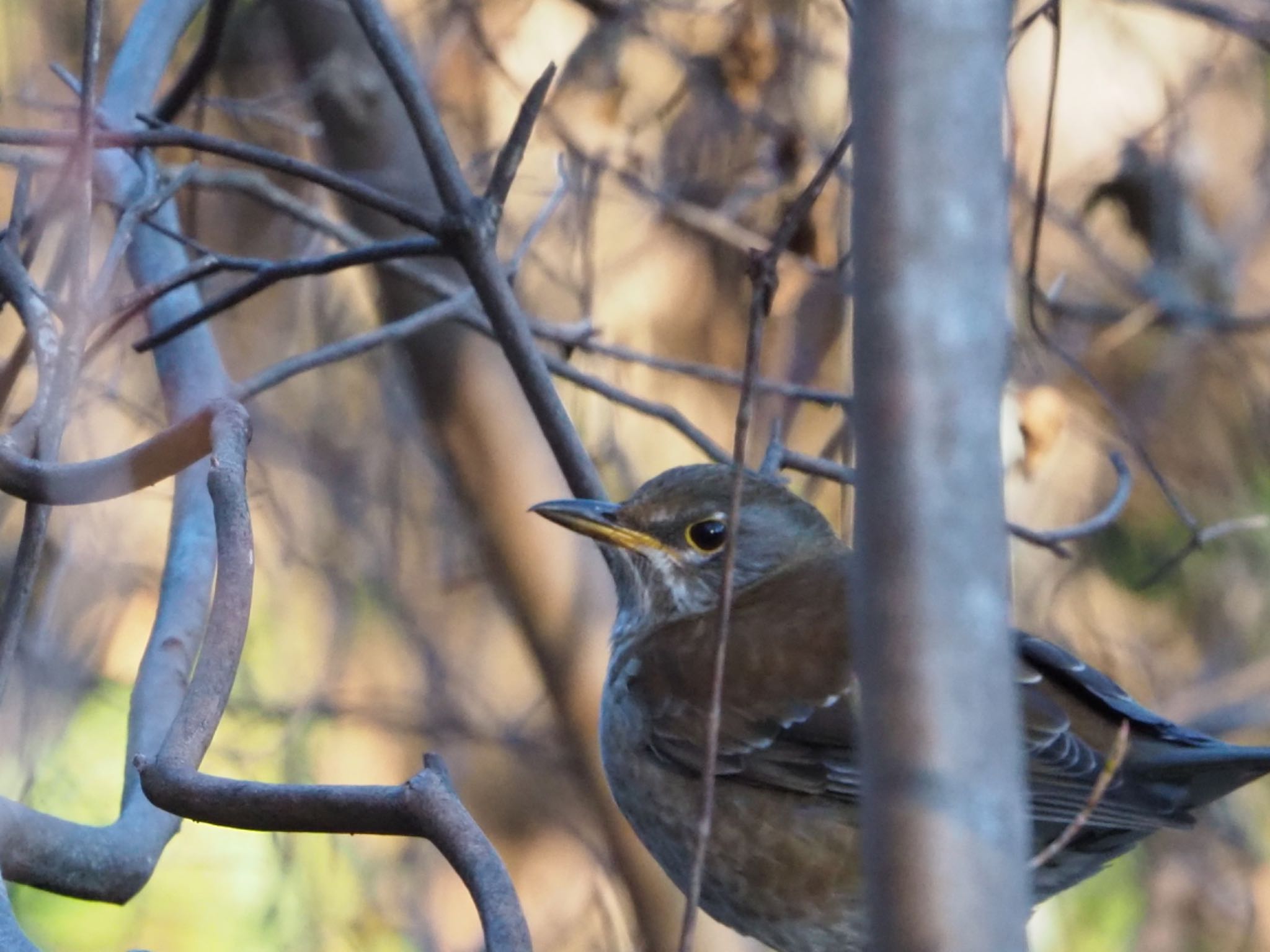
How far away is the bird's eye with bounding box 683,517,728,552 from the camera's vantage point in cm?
404

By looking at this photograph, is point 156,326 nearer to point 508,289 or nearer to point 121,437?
point 508,289

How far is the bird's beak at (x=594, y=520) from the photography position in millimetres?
3740

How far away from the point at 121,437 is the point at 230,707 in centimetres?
126

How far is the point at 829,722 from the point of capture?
136 inches

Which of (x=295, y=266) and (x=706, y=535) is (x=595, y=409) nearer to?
(x=706, y=535)

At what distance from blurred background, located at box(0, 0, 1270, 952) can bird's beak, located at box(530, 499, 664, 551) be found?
150 centimetres

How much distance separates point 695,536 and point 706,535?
3cm

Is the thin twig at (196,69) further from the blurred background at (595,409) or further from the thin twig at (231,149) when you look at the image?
the blurred background at (595,409)

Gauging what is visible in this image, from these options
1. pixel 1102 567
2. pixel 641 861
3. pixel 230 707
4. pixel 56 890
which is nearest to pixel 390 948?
pixel 230 707

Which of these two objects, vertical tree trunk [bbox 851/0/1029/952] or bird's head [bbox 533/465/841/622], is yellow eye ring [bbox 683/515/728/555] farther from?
vertical tree trunk [bbox 851/0/1029/952]

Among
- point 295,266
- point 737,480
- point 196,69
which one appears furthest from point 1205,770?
point 196,69

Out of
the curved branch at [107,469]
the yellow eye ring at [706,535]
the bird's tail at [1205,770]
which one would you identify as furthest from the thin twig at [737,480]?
the yellow eye ring at [706,535]

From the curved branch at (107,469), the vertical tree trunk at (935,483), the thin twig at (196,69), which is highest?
the thin twig at (196,69)

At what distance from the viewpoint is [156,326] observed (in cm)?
375
